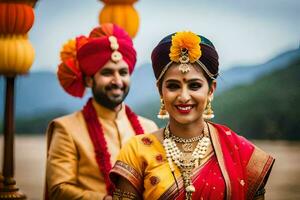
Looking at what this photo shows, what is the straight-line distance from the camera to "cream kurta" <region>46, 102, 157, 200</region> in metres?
6.34

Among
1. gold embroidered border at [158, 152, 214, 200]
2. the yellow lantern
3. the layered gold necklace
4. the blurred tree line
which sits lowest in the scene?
the blurred tree line

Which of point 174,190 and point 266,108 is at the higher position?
point 174,190

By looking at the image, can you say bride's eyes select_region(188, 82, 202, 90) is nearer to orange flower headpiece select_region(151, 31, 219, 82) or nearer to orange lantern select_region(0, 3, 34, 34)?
orange flower headpiece select_region(151, 31, 219, 82)

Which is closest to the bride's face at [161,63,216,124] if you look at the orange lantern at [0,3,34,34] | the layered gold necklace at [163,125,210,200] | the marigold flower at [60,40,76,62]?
the layered gold necklace at [163,125,210,200]

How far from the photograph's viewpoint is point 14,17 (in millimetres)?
7164

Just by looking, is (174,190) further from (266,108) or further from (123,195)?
(266,108)

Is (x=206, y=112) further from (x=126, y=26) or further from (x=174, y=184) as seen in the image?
(x=126, y=26)

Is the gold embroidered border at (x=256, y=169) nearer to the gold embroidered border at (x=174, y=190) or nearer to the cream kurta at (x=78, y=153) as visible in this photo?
the gold embroidered border at (x=174, y=190)

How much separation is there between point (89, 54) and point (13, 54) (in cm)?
80

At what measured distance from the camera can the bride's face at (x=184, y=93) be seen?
465cm

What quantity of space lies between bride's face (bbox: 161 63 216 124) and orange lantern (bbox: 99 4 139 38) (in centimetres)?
274

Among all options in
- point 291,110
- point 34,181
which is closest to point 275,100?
point 291,110

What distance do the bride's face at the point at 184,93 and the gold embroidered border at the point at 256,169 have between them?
1.11ft

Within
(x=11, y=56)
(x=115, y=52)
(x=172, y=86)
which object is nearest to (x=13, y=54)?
(x=11, y=56)
